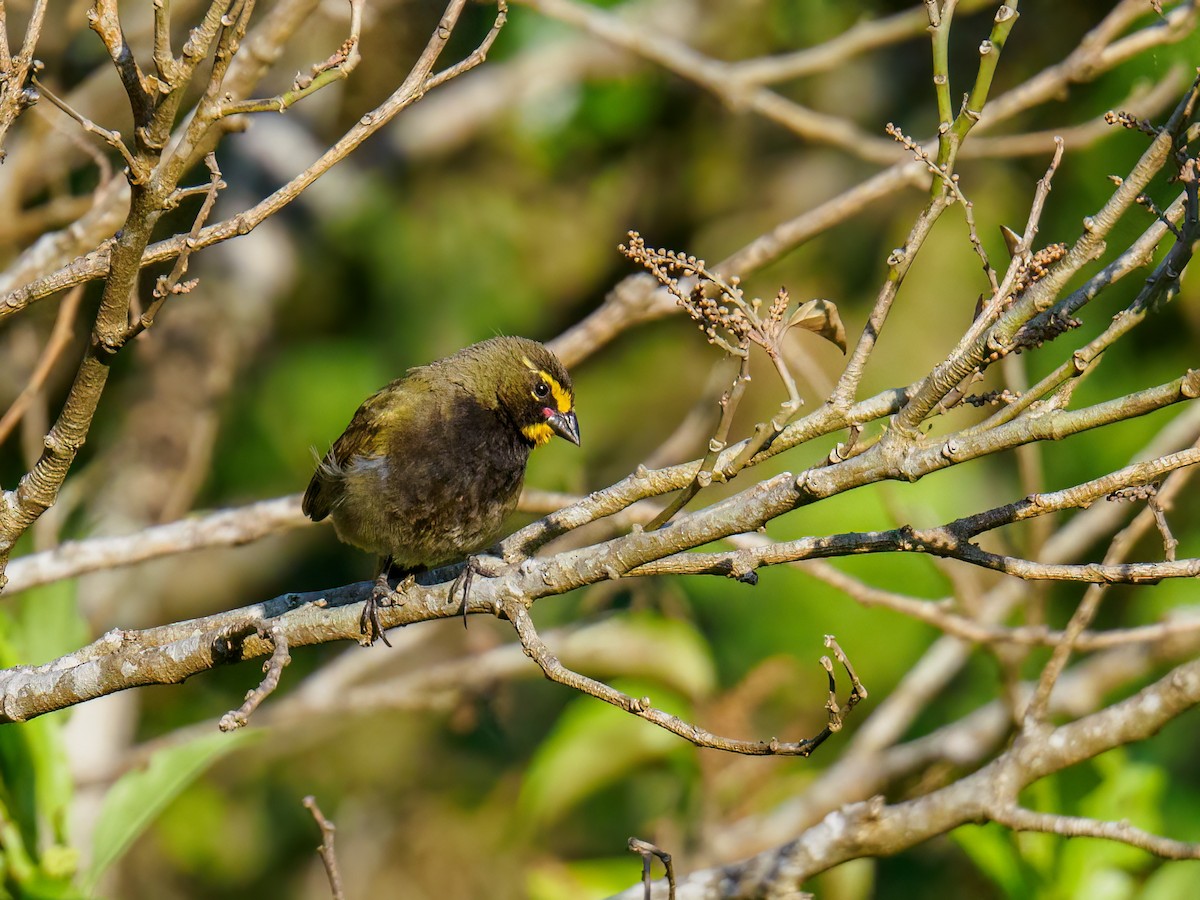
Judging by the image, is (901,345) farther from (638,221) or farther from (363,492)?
(363,492)

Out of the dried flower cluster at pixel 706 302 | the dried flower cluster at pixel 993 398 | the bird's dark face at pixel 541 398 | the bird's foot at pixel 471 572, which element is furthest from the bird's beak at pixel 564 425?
the dried flower cluster at pixel 993 398

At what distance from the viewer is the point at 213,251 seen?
268 inches

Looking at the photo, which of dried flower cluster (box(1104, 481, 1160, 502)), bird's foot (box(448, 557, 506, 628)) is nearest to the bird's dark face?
bird's foot (box(448, 557, 506, 628))

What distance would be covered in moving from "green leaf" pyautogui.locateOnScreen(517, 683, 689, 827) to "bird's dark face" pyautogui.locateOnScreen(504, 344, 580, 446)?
3.41ft

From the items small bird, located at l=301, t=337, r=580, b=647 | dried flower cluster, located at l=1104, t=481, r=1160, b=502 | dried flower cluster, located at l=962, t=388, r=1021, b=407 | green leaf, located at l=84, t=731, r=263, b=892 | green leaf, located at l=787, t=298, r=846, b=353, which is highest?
small bird, located at l=301, t=337, r=580, b=647

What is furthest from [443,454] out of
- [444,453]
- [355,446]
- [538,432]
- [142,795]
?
[142,795]

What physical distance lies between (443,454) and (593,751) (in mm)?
1384

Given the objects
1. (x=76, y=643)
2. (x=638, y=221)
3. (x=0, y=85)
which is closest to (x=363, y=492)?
(x=76, y=643)

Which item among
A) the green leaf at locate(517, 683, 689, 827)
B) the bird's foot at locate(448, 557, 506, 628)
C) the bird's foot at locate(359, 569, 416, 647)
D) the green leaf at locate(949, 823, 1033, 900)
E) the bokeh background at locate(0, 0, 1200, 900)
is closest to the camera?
the bird's foot at locate(448, 557, 506, 628)

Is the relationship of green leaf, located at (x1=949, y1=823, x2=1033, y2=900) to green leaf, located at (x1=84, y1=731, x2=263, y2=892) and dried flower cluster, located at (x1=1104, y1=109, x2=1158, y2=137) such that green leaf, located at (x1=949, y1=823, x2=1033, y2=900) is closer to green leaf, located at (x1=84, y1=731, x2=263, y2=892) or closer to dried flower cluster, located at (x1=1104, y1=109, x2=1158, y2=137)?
green leaf, located at (x1=84, y1=731, x2=263, y2=892)

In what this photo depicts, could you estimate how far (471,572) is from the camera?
3.09 m

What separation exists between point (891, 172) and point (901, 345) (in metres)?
2.54

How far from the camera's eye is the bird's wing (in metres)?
3.88

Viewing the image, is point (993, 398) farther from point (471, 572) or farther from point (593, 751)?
point (593, 751)
